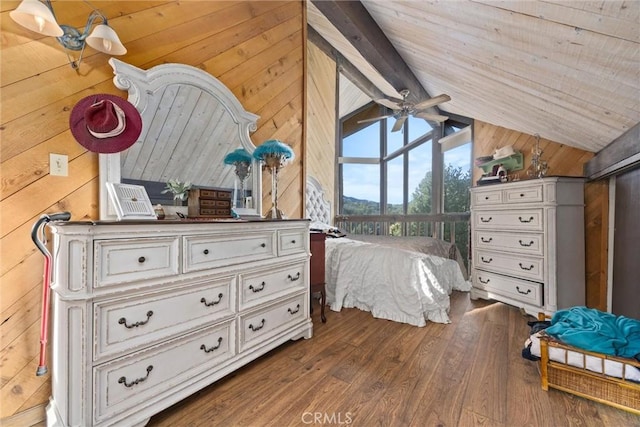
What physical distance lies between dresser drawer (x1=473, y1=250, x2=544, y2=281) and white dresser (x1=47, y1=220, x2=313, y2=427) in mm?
2505

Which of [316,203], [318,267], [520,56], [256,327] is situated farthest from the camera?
[316,203]

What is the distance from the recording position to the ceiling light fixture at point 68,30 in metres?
1.22

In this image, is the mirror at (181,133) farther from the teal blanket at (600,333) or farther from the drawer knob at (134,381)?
the teal blanket at (600,333)

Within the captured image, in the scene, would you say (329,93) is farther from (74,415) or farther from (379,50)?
(74,415)

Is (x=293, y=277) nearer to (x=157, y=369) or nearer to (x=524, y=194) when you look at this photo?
(x=157, y=369)

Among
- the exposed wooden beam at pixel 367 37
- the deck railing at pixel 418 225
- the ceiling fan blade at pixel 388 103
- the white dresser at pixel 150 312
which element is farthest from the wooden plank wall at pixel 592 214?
the white dresser at pixel 150 312

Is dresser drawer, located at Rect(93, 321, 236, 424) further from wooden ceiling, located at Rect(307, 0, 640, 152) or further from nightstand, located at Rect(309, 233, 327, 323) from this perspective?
wooden ceiling, located at Rect(307, 0, 640, 152)

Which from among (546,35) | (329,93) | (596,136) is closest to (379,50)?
(546,35)

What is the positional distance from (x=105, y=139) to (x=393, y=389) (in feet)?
7.28

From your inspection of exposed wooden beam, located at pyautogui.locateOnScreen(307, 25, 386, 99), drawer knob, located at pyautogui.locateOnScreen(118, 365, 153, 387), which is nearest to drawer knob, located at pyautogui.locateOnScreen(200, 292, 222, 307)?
drawer knob, located at pyautogui.locateOnScreen(118, 365, 153, 387)

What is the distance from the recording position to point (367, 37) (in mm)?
2693

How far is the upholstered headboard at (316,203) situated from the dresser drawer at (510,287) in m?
2.51

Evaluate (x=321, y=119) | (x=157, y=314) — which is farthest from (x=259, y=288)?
(x=321, y=119)
